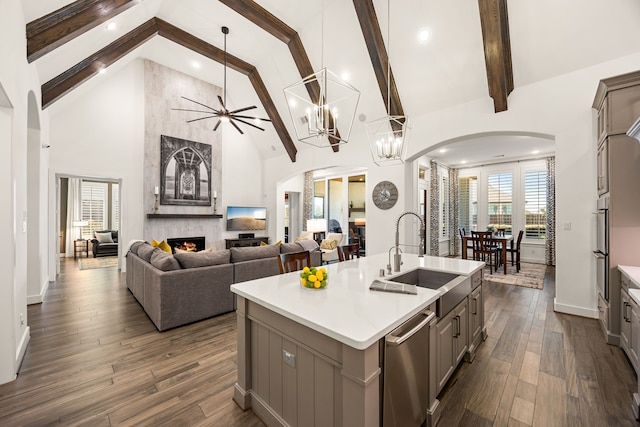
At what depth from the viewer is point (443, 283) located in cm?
249

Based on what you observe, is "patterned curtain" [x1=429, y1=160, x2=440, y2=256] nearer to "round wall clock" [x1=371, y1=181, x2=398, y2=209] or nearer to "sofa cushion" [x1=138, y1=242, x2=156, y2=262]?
"round wall clock" [x1=371, y1=181, x2=398, y2=209]

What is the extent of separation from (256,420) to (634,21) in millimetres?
5534

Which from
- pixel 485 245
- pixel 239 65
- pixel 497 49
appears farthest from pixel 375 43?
pixel 485 245

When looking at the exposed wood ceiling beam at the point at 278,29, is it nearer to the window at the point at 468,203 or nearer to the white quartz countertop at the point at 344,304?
the white quartz countertop at the point at 344,304

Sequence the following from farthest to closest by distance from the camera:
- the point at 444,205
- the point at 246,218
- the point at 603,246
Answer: the point at 444,205, the point at 246,218, the point at 603,246

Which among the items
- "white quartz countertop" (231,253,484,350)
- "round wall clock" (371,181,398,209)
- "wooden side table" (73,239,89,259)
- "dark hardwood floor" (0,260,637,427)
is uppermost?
"round wall clock" (371,181,398,209)

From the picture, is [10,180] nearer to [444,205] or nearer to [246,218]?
[246,218]

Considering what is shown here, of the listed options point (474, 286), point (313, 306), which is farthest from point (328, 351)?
point (474, 286)

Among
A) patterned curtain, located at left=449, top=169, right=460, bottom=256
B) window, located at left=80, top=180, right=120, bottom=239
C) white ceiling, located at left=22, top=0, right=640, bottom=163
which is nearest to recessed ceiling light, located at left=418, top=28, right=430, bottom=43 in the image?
white ceiling, located at left=22, top=0, right=640, bottom=163

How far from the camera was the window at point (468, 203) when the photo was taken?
908 centimetres

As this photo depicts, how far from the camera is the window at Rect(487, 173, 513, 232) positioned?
8250 mm

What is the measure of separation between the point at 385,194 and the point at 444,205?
4.03 m

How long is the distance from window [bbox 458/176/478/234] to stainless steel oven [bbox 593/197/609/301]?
19.3 ft

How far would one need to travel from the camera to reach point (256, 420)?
180 centimetres
